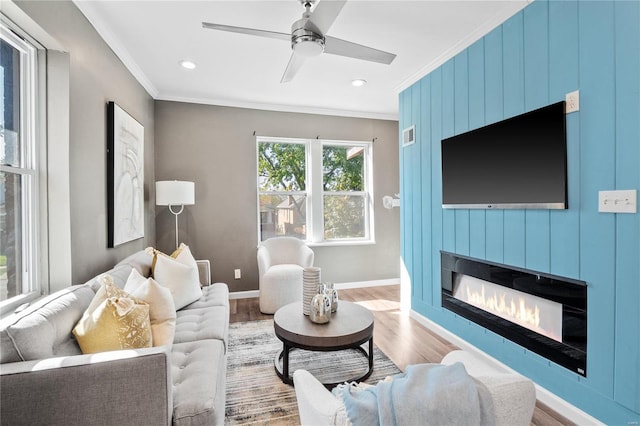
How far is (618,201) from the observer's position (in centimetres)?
165

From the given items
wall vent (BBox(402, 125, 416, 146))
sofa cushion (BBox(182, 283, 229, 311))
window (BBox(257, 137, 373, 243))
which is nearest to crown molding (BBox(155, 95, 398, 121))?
window (BBox(257, 137, 373, 243))

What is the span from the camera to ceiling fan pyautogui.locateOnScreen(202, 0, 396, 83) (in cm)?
180

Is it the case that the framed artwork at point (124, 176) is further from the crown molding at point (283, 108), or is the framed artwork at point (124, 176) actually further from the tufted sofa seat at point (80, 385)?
the tufted sofa seat at point (80, 385)

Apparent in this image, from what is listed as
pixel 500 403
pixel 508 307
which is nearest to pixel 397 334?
pixel 508 307

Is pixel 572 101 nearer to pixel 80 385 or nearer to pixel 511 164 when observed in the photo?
pixel 511 164

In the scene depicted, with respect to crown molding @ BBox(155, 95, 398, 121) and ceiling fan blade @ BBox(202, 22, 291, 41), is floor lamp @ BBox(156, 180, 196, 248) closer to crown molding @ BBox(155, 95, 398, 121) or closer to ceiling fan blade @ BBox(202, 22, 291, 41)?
crown molding @ BBox(155, 95, 398, 121)

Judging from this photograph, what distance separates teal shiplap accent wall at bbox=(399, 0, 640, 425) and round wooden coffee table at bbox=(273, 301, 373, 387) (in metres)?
1.10

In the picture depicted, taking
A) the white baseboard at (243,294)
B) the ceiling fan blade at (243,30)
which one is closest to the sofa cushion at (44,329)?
the ceiling fan blade at (243,30)

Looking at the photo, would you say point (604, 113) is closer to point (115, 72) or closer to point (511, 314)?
point (511, 314)

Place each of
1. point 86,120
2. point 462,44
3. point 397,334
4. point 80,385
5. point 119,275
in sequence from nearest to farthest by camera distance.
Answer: point 80,385 < point 119,275 < point 86,120 < point 462,44 < point 397,334

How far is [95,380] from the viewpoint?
Answer: 46.8 inches

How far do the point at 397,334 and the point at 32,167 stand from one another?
313cm

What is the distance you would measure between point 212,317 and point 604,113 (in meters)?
2.71

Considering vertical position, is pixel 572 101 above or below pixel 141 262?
above
